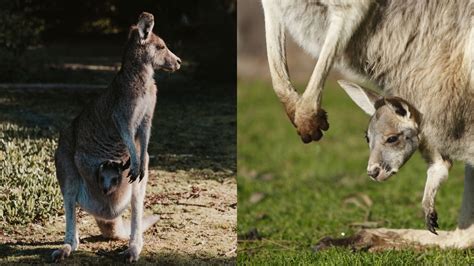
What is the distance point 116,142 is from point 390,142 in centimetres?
100

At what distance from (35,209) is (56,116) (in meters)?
0.50

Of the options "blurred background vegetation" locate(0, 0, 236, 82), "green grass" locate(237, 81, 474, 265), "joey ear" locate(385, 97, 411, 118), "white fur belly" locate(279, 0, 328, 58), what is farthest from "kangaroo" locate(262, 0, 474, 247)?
"blurred background vegetation" locate(0, 0, 236, 82)

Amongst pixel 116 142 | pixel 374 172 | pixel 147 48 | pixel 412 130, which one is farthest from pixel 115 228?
pixel 412 130

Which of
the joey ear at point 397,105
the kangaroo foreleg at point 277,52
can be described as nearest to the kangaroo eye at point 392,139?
the joey ear at point 397,105

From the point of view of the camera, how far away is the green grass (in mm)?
3963

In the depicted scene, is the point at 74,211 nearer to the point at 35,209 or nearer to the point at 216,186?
the point at 35,209

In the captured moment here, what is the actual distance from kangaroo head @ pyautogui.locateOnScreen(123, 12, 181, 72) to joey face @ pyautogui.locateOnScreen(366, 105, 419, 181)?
0.80 meters

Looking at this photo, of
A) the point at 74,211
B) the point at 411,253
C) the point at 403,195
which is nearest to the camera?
the point at 74,211

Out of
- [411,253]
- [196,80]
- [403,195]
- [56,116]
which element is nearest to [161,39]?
[56,116]

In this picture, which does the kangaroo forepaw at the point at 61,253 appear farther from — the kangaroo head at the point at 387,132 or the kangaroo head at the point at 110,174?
the kangaroo head at the point at 387,132

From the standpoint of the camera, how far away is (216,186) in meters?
4.27

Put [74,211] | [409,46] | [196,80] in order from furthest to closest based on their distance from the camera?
1. [196,80]
2. [74,211]
3. [409,46]

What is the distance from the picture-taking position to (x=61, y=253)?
11.7 ft

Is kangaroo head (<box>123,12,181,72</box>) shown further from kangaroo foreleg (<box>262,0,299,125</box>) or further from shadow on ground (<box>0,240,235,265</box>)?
shadow on ground (<box>0,240,235,265</box>)
